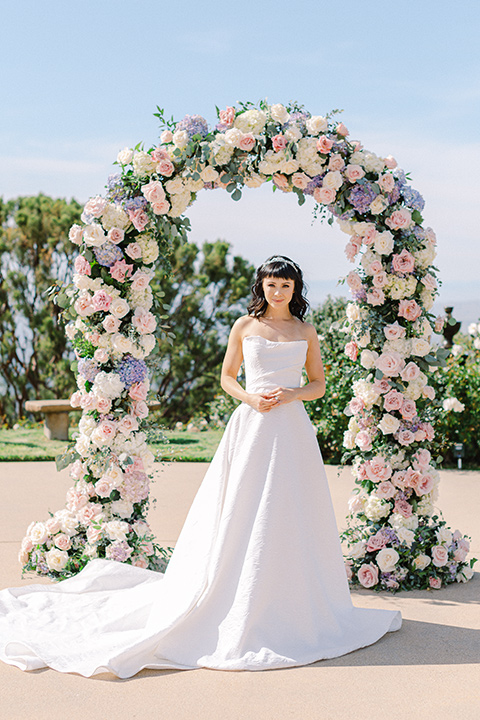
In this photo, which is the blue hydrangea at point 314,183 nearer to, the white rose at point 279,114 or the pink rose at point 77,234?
the white rose at point 279,114

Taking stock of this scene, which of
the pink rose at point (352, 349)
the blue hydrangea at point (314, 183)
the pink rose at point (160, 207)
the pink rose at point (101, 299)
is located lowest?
the pink rose at point (352, 349)

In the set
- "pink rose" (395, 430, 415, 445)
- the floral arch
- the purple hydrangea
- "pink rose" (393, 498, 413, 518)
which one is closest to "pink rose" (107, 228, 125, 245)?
the floral arch

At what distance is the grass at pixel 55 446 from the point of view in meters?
10.7

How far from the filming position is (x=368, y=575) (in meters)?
5.17

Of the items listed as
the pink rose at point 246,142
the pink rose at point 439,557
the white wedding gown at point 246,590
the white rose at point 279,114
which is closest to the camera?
the white wedding gown at point 246,590

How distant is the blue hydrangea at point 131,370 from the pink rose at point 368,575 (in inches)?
78.3

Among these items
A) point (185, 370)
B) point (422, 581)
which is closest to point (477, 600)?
point (422, 581)

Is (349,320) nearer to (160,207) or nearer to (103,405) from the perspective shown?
(160,207)

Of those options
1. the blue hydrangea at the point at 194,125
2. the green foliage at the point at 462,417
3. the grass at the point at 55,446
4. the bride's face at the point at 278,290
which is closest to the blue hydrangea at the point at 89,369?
the bride's face at the point at 278,290

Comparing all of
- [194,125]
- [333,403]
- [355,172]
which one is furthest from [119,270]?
[333,403]

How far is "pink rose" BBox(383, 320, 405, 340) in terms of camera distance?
520 cm

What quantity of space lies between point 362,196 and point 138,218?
1.52m

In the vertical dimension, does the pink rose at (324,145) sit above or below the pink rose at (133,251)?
above

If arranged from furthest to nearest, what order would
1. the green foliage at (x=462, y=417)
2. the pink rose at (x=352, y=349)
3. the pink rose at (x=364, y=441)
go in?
the green foliage at (x=462, y=417) < the pink rose at (x=352, y=349) < the pink rose at (x=364, y=441)
